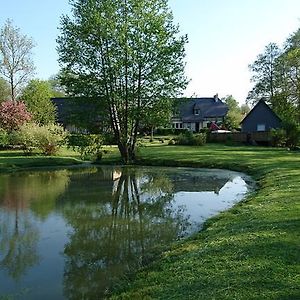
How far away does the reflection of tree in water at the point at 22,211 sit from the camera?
28.5 ft

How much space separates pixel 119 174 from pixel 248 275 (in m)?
18.8

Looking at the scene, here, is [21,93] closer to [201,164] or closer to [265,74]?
[265,74]

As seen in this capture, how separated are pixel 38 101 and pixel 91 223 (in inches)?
2165

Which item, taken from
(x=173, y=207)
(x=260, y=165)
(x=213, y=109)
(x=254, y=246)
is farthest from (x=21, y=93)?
(x=254, y=246)

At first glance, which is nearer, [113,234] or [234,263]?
[234,263]

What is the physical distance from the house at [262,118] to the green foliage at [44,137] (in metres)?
27.3

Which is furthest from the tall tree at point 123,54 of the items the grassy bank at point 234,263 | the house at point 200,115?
the house at point 200,115

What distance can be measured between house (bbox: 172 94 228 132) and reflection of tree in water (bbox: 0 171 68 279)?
54217mm

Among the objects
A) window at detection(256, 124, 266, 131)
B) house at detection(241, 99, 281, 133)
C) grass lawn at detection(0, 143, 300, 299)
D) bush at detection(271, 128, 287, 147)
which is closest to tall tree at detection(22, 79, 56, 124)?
house at detection(241, 99, 281, 133)

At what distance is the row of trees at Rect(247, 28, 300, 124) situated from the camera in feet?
155

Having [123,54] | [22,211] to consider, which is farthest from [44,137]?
[22,211]

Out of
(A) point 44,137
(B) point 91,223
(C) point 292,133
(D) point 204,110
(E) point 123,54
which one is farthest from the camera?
(D) point 204,110

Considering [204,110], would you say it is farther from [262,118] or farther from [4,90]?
[4,90]

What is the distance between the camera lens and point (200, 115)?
3076 inches
